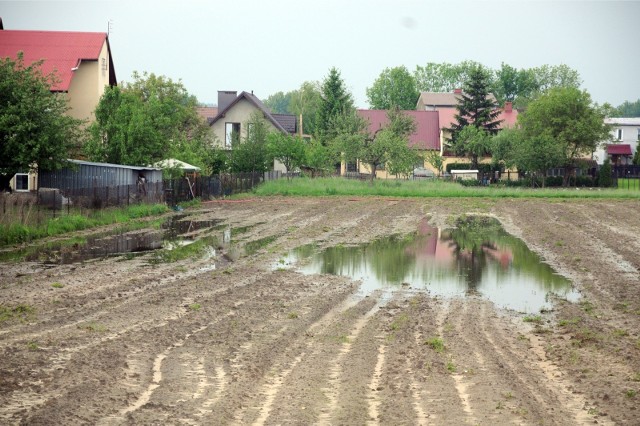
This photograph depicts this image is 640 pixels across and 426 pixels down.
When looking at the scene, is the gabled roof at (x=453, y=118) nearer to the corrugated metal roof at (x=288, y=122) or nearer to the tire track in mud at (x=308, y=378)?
the corrugated metal roof at (x=288, y=122)

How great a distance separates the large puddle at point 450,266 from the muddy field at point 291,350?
0.63 metres

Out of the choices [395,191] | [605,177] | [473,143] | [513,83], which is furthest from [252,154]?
[513,83]

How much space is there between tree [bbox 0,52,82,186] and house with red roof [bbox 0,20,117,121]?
16.7 metres

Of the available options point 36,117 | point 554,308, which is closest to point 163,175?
point 36,117

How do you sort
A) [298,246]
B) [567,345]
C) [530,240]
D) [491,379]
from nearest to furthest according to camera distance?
[491,379] < [567,345] < [298,246] < [530,240]

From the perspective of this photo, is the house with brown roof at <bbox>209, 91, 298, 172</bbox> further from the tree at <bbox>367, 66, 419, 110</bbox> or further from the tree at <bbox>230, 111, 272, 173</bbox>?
the tree at <bbox>367, 66, 419, 110</bbox>

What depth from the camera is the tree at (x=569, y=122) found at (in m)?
71.6

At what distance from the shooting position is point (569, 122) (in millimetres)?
72000

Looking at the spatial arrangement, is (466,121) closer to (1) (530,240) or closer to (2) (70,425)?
(1) (530,240)

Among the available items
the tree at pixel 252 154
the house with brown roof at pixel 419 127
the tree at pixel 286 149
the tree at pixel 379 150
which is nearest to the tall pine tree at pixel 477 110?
the house with brown roof at pixel 419 127

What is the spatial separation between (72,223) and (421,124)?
6375cm

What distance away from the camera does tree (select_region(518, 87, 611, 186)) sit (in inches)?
2817

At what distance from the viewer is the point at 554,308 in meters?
15.8

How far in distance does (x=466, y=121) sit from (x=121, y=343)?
245 ft
